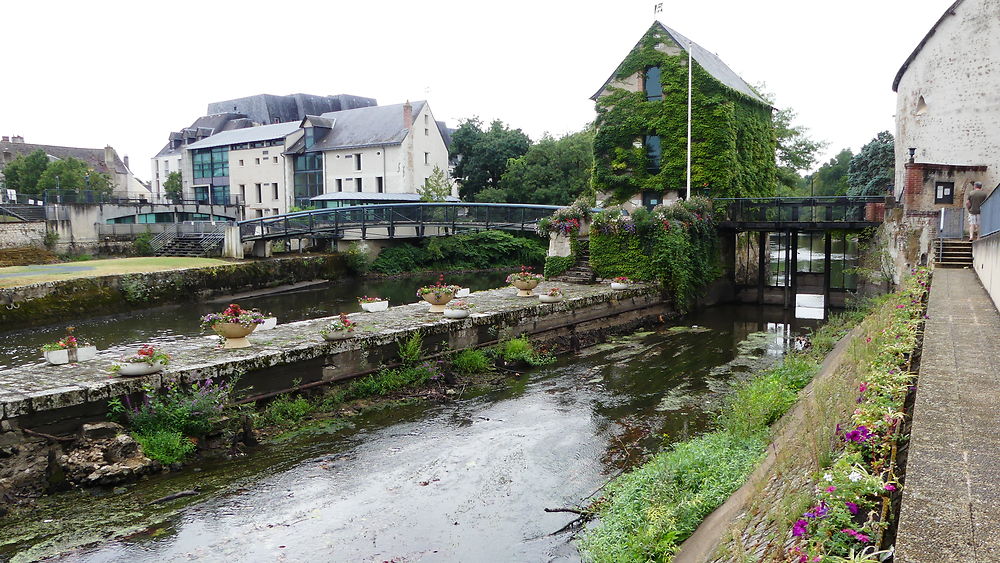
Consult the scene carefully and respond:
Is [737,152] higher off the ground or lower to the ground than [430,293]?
higher

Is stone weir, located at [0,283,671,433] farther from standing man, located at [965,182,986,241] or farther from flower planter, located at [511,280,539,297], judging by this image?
standing man, located at [965,182,986,241]

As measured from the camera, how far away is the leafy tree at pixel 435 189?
1624 inches

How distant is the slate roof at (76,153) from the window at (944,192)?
5976 cm

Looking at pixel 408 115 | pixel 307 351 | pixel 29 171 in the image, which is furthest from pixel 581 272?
pixel 29 171

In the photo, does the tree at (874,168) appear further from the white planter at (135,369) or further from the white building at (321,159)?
the white planter at (135,369)

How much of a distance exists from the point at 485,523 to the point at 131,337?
50.5ft

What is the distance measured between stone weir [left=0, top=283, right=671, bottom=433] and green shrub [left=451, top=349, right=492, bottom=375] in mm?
312

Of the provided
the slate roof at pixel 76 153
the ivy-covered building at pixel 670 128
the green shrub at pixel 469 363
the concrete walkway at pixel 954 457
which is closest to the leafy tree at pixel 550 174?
the ivy-covered building at pixel 670 128

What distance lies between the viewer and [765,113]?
31.8 m

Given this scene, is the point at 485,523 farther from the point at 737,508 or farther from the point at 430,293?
the point at 430,293

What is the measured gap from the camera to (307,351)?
11.0 metres

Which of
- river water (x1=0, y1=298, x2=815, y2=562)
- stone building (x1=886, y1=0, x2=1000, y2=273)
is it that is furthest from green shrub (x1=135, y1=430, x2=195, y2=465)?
stone building (x1=886, y1=0, x2=1000, y2=273)

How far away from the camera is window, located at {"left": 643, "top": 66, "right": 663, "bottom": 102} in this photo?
2838 centimetres

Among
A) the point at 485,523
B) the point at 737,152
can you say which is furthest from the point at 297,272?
the point at 485,523
